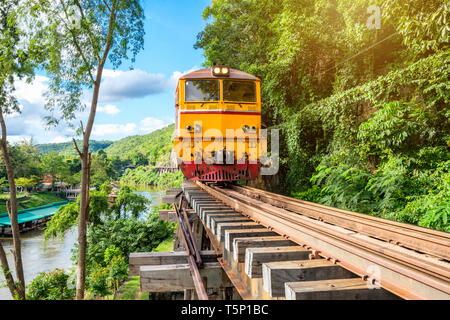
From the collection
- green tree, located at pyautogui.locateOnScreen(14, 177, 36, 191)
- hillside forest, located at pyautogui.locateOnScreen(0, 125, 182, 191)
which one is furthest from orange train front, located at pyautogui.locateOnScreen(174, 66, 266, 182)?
green tree, located at pyautogui.locateOnScreen(14, 177, 36, 191)

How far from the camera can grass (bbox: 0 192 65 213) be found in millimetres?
40938

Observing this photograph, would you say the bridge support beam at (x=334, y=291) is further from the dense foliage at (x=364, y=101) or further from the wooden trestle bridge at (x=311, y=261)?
the dense foliage at (x=364, y=101)

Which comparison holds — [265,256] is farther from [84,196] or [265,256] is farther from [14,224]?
[14,224]

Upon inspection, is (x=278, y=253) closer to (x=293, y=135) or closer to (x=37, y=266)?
(x=293, y=135)

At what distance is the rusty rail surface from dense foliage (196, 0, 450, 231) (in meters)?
1.90

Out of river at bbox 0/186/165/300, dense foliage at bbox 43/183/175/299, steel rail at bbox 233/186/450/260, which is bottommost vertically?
river at bbox 0/186/165/300

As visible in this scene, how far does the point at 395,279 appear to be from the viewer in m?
1.52

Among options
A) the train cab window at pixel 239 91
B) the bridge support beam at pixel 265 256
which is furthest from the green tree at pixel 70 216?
the bridge support beam at pixel 265 256

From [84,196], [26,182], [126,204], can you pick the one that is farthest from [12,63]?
[26,182]

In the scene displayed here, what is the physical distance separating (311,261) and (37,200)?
170 feet

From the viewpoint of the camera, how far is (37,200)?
1756 inches

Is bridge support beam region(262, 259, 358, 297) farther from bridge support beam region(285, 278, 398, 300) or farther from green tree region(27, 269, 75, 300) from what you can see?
green tree region(27, 269, 75, 300)

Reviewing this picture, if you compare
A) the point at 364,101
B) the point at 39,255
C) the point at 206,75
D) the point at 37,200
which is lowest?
the point at 39,255

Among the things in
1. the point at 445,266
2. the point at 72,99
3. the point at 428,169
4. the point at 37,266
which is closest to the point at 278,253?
the point at 445,266
